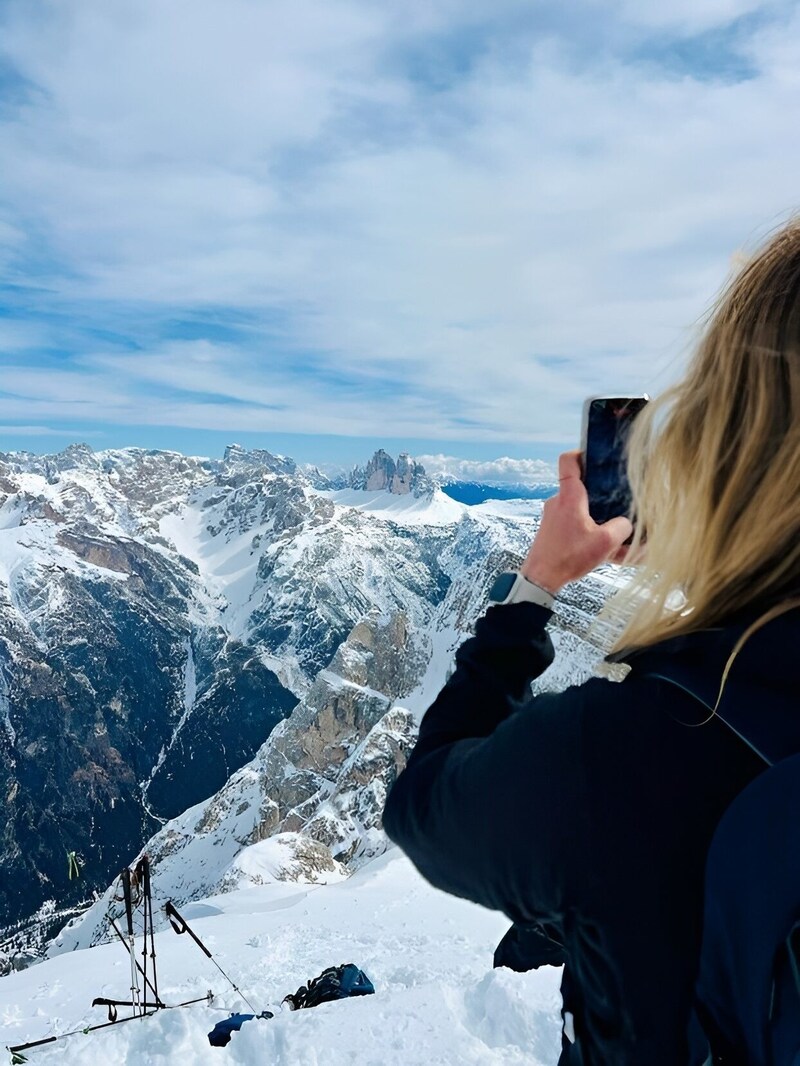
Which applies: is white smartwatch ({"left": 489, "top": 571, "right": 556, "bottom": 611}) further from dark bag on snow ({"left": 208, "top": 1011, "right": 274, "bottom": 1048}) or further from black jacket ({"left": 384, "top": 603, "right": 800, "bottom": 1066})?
dark bag on snow ({"left": 208, "top": 1011, "right": 274, "bottom": 1048})

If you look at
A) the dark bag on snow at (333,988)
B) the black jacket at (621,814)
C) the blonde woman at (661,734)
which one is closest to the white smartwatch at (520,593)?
the blonde woman at (661,734)

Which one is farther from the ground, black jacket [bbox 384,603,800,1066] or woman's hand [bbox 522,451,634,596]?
woman's hand [bbox 522,451,634,596]

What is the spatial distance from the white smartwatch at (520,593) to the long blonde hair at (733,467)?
0.26 metres

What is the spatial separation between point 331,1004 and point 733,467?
8792 mm

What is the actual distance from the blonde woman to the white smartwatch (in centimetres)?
26

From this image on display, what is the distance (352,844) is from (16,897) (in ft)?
431

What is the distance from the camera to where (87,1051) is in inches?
318

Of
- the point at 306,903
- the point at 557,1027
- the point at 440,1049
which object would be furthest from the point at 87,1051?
the point at 306,903

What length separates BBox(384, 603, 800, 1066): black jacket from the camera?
1340 mm

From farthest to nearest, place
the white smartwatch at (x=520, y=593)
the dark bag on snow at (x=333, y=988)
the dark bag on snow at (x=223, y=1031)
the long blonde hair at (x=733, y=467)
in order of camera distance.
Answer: the dark bag on snow at (x=333, y=988) → the dark bag on snow at (x=223, y=1031) → the white smartwatch at (x=520, y=593) → the long blonde hair at (x=733, y=467)

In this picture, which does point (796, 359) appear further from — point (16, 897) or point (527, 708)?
point (16, 897)

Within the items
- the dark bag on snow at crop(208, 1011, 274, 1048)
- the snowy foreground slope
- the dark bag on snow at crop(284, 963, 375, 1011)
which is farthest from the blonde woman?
the dark bag on snow at crop(284, 963, 375, 1011)

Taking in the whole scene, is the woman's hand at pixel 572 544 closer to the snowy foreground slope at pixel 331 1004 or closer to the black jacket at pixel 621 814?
the black jacket at pixel 621 814

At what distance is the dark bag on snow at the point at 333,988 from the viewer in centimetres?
1117
